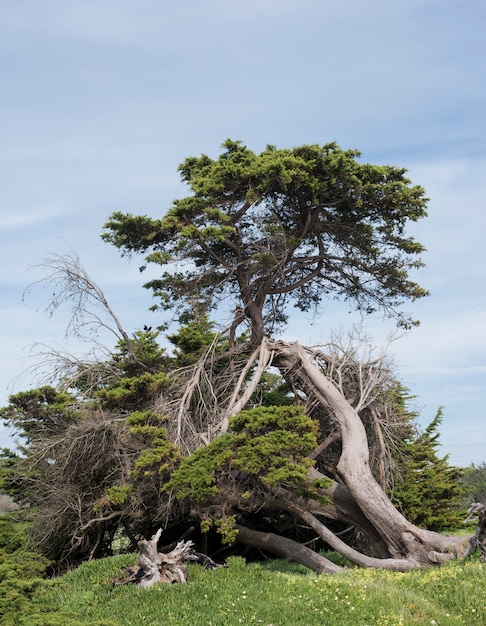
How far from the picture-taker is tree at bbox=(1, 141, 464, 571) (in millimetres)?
12648

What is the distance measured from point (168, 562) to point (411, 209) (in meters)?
11.0

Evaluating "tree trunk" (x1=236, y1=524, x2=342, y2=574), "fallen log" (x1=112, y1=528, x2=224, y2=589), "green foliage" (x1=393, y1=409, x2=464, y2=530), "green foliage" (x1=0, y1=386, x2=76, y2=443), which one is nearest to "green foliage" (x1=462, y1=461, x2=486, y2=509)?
"green foliage" (x1=393, y1=409, x2=464, y2=530)

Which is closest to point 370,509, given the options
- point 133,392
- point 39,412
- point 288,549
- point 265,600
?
point 288,549

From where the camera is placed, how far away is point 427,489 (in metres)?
16.5

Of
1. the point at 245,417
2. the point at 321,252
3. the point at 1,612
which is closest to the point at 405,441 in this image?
the point at 321,252

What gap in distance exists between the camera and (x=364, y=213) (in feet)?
56.8

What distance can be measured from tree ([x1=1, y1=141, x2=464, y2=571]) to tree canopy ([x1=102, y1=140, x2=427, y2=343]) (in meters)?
0.05

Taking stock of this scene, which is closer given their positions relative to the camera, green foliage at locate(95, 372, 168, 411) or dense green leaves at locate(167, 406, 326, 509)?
dense green leaves at locate(167, 406, 326, 509)

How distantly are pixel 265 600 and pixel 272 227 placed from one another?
912cm

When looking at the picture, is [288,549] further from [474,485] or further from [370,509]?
[474,485]

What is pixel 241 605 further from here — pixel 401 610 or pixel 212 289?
pixel 212 289

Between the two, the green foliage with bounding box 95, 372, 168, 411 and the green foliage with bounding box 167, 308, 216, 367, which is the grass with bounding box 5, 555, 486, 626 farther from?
the green foliage with bounding box 167, 308, 216, 367

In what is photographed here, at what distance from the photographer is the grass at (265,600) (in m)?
8.29

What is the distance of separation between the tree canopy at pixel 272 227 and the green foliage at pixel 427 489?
469cm
